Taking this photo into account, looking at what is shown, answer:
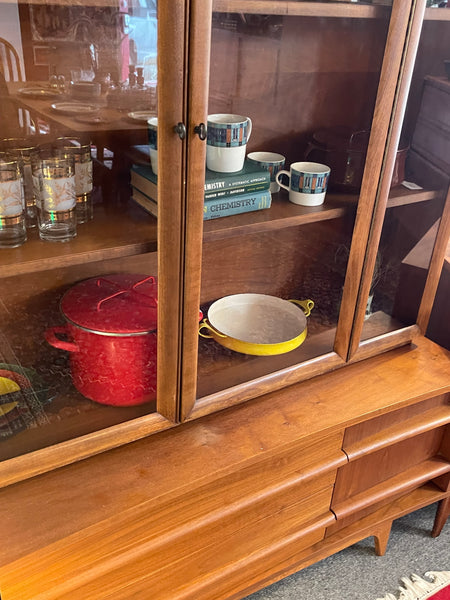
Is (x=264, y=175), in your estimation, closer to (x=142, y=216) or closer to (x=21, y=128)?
(x=142, y=216)

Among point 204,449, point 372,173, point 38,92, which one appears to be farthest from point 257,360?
point 38,92

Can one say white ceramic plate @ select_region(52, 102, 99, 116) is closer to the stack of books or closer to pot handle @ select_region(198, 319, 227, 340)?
the stack of books

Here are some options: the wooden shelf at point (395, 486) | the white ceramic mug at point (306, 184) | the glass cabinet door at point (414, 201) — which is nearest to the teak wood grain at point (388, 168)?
the glass cabinet door at point (414, 201)

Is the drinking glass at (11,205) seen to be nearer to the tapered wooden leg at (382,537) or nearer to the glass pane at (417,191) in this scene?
the glass pane at (417,191)

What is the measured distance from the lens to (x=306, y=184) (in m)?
1.07

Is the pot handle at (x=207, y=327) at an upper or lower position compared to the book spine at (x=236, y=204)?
lower

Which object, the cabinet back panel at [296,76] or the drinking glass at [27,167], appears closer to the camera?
the drinking glass at [27,167]

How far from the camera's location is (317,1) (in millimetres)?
916

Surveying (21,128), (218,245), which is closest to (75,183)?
(21,128)

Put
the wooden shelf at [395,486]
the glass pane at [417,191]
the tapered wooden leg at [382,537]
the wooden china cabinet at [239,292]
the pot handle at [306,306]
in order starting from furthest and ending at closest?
the tapered wooden leg at [382,537] → the wooden shelf at [395,486] → the pot handle at [306,306] → the glass pane at [417,191] → the wooden china cabinet at [239,292]

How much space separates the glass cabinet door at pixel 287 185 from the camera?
0.94 metres

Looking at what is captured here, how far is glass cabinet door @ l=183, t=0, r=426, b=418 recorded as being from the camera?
935 millimetres

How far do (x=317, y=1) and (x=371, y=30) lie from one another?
0.37 ft

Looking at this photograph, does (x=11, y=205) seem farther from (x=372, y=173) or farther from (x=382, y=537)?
(x=382, y=537)
